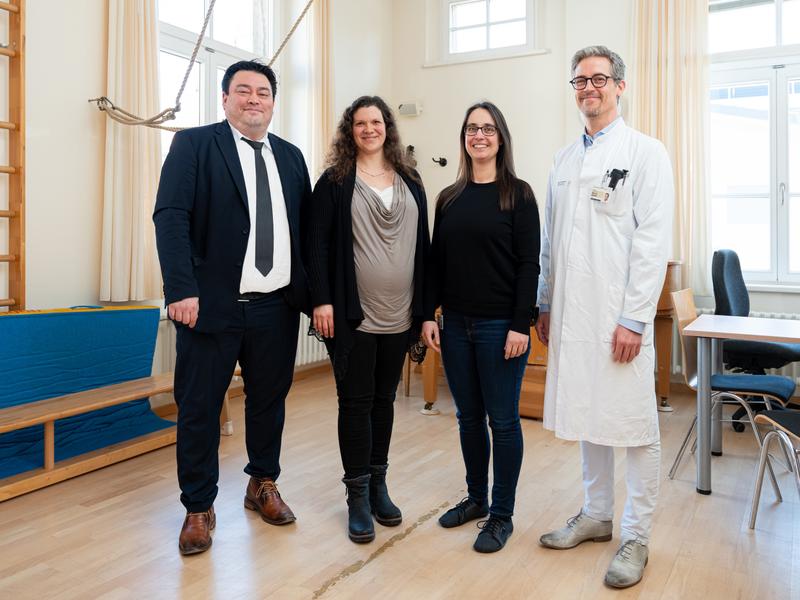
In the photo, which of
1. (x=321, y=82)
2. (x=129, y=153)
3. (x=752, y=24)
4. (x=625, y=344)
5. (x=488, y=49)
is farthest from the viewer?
(x=488, y=49)

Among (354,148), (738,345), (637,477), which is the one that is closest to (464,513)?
(637,477)

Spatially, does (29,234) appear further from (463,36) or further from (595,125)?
(463,36)

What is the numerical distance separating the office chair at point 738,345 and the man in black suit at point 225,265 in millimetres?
2716

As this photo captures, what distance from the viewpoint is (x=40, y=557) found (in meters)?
2.18

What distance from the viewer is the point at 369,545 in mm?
2273

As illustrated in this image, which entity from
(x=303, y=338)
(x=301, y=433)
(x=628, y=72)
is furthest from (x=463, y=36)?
(x=301, y=433)

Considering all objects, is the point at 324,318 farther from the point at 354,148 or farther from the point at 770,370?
the point at 770,370

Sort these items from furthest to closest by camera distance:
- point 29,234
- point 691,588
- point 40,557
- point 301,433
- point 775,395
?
point 301,433, point 29,234, point 775,395, point 40,557, point 691,588

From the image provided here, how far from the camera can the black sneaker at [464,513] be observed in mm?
2402

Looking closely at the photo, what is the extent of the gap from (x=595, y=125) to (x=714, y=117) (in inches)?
134

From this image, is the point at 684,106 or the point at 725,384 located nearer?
the point at 725,384

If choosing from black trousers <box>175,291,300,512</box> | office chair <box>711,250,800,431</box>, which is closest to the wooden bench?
black trousers <box>175,291,300,512</box>

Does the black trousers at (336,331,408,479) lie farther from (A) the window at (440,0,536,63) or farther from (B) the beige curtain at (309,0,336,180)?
(A) the window at (440,0,536,63)

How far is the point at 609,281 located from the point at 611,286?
0.05 feet
